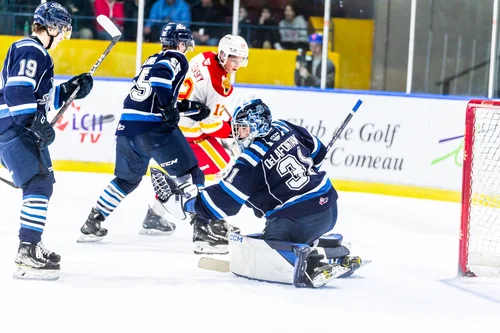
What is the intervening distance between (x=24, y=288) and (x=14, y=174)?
0.49 metres

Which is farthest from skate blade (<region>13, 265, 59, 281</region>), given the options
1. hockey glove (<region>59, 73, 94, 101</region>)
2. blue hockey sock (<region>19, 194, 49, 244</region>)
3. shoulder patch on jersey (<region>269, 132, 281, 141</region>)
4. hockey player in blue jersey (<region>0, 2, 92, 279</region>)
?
shoulder patch on jersey (<region>269, 132, 281, 141</region>)

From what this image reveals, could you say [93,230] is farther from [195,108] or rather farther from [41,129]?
[41,129]

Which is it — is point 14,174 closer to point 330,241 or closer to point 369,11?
point 330,241

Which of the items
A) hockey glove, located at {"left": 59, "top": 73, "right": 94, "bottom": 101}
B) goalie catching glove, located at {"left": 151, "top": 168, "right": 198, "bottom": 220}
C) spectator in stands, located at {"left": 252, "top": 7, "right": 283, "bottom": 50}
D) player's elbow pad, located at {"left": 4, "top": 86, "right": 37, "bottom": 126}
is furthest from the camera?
spectator in stands, located at {"left": 252, "top": 7, "right": 283, "bottom": 50}

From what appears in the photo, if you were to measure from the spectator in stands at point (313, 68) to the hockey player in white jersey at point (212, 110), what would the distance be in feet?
8.12

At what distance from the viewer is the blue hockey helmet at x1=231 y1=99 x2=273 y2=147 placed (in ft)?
12.1

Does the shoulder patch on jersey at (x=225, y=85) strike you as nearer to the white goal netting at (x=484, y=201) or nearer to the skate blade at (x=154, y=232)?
the skate blade at (x=154, y=232)

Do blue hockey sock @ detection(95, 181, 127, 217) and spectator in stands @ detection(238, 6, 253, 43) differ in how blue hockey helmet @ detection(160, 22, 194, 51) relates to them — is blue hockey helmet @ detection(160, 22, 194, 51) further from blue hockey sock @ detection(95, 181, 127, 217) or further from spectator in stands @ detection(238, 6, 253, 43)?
spectator in stands @ detection(238, 6, 253, 43)

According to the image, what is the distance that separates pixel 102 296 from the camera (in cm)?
349

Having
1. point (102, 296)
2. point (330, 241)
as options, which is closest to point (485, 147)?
point (330, 241)

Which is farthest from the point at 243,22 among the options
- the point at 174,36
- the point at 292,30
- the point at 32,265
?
the point at 32,265

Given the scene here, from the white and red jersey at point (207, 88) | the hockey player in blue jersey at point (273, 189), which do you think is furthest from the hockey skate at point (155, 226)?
the hockey player in blue jersey at point (273, 189)

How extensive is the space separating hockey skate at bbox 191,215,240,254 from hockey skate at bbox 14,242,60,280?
983 millimetres

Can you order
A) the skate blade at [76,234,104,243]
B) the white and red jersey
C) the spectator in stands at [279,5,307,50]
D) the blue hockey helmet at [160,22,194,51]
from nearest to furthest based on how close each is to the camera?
1. the blue hockey helmet at [160,22,194,51]
2. the skate blade at [76,234,104,243]
3. the white and red jersey
4. the spectator in stands at [279,5,307,50]
